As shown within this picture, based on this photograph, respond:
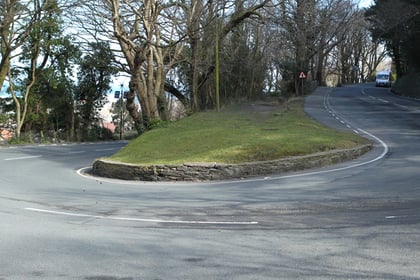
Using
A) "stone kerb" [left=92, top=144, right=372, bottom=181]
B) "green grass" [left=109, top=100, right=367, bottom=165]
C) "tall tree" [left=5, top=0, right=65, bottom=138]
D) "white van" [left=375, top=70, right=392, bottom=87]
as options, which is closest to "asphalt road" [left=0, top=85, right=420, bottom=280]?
"stone kerb" [left=92, top=144, right=372, bottom=181]

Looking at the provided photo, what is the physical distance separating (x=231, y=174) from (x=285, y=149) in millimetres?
2408

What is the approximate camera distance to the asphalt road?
6523 mm

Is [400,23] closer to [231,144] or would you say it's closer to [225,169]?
[231,144]

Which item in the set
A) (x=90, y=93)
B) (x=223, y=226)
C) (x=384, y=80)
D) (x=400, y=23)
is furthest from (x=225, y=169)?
(x=384, y=80)

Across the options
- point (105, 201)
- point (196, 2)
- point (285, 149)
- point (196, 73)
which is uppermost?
point (196, 2)

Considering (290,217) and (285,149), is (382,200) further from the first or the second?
(285,149)

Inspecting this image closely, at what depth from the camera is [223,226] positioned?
926 centimetres

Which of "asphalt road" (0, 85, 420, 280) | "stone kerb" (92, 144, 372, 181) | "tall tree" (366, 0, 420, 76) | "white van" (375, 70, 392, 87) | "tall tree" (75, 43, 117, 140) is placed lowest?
"asphalt road" (0, 85, 420, 280)

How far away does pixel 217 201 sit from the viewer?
1222 cm

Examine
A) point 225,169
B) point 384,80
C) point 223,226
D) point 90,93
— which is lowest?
point 223,226

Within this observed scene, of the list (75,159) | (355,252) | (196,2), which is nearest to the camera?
(355,252)

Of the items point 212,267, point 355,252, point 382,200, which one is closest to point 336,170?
point 382,200

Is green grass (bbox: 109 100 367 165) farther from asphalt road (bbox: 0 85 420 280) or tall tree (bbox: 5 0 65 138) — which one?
tall tree (bbox: 5 0 65 138)

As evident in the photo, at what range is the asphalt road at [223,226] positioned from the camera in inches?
257
